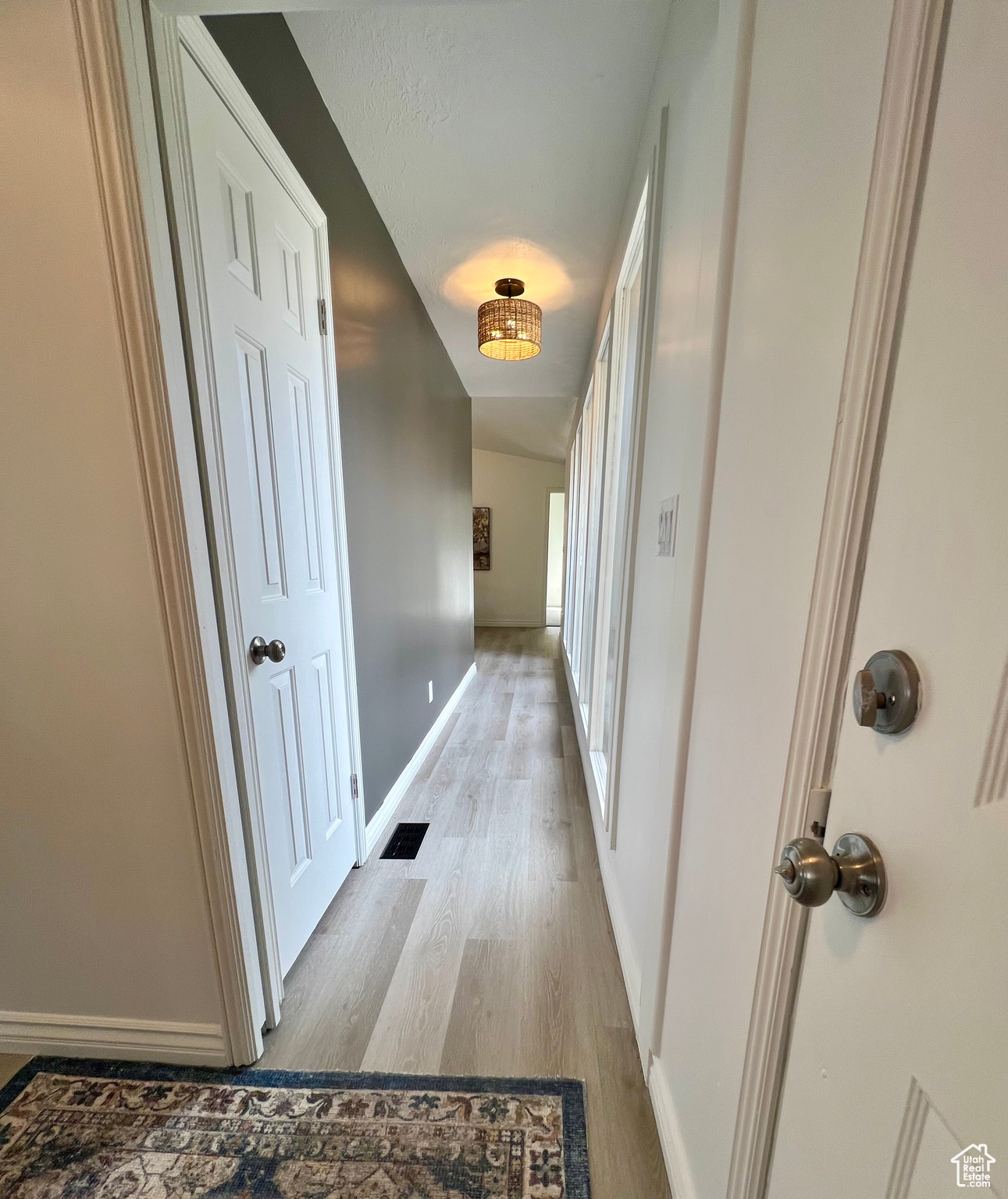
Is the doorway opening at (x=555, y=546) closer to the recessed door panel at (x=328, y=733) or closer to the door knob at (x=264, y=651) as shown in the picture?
the recessed door panel at (x=328, y=733)

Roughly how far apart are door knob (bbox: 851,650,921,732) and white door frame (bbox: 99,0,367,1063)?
108 cm

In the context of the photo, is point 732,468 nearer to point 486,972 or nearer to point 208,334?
point 208,334

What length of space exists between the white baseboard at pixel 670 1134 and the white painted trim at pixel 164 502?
923mm

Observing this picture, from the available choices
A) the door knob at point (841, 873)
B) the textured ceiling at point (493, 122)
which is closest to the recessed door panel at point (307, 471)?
the textured ceiling at point (493, 122)

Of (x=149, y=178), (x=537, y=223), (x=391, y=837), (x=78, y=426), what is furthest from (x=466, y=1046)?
(x=537, y=223)

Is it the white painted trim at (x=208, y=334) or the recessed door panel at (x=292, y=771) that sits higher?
the white painted trim at (x=208, y=334)

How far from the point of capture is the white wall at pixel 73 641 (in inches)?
31.9

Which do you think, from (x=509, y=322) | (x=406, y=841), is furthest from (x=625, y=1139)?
(x=509, y=322)

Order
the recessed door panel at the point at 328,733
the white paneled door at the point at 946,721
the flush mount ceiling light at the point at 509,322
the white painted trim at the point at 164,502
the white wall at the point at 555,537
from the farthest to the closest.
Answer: the white wall at the point at 555,537 → the flush mount ceiling light at the point at 509,322 → the recessed door panel at the point at 328,733 → the white painted trim at the point at 164,502 → the white paneled door at the point at 946,721

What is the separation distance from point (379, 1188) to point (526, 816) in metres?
1.29

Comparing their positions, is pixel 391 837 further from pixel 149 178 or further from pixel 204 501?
pixel 149 178

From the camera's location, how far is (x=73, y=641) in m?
0.96

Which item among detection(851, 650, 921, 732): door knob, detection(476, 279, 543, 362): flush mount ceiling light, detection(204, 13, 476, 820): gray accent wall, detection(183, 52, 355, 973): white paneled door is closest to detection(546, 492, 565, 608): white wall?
detection(204, 13, 476, 820): gray accent wall

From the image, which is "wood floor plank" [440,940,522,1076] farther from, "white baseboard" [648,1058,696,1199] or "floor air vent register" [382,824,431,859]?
"floor air vent register" [382,824,431,859]
